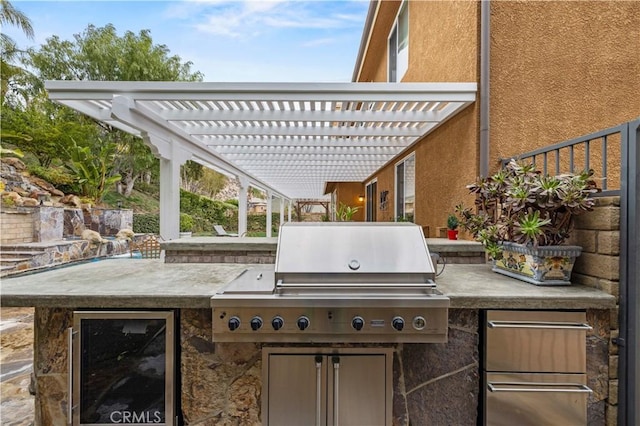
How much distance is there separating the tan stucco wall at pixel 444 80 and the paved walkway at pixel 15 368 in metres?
4.83

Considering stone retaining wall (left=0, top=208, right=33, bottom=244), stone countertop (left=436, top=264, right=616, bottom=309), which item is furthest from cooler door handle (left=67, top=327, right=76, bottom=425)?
stone retaining wall (left=0, top=208, right=33, bottom=244)

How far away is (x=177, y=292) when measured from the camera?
72.8 inches

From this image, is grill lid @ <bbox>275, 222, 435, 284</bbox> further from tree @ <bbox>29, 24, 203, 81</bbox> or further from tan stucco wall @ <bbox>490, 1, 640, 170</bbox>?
tree @ <bbox>29, 24, 203, 81</bbox>

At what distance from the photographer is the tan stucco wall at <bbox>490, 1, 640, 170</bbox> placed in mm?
3217

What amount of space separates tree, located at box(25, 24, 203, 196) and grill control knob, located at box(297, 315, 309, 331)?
16971 mm

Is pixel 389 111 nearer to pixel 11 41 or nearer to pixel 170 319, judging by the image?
pixel 170 319

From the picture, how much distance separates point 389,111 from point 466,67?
98 cm

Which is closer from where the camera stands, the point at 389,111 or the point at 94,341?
the point at 94,341

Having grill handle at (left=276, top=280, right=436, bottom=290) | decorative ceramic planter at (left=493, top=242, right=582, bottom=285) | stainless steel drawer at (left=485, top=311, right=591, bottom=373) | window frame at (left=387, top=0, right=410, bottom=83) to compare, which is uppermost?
window frame at (left=387, top=0, right=410, bottom=83)

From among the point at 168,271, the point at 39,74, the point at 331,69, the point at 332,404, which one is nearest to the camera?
the point at 332,404

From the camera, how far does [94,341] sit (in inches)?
72.8

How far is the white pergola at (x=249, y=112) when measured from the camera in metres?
3.38

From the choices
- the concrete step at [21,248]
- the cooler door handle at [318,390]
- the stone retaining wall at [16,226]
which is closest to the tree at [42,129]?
the stone retaining wall at [16,226]

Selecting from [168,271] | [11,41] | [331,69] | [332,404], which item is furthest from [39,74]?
[332,404]
